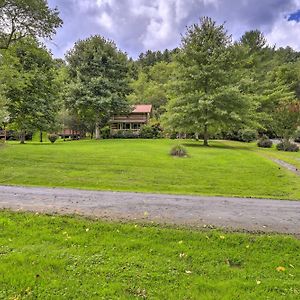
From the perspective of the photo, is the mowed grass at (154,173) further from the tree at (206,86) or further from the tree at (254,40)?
the tree at (254,40)

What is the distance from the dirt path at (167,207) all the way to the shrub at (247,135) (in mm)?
32384

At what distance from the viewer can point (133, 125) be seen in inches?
2159

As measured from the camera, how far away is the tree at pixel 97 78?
4016 cm

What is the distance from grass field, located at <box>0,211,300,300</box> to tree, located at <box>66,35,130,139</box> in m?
33.7

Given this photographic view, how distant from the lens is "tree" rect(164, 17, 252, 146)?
1113 inches

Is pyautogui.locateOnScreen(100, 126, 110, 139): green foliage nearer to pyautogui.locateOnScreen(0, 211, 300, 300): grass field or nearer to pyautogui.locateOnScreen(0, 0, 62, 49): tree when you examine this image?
pyautogui.locateOnScreen(0, 0, 62, 49): tree

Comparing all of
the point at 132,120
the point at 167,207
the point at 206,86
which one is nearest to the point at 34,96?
the point at 206,86

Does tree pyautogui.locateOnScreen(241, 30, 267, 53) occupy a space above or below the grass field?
above

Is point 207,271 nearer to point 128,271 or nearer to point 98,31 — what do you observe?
point 128,271

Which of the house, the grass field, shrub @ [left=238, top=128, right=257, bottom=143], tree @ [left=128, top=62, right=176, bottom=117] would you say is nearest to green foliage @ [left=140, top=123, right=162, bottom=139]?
the house

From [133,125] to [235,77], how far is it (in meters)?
27.2

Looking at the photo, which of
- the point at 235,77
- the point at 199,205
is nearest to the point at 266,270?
the point at 199,205

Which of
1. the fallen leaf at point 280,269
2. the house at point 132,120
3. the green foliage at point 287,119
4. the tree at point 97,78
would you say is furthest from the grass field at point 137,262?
the house at point 132,120

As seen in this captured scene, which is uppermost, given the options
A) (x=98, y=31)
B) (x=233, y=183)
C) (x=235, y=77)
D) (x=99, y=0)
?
(x=98, y=31)
